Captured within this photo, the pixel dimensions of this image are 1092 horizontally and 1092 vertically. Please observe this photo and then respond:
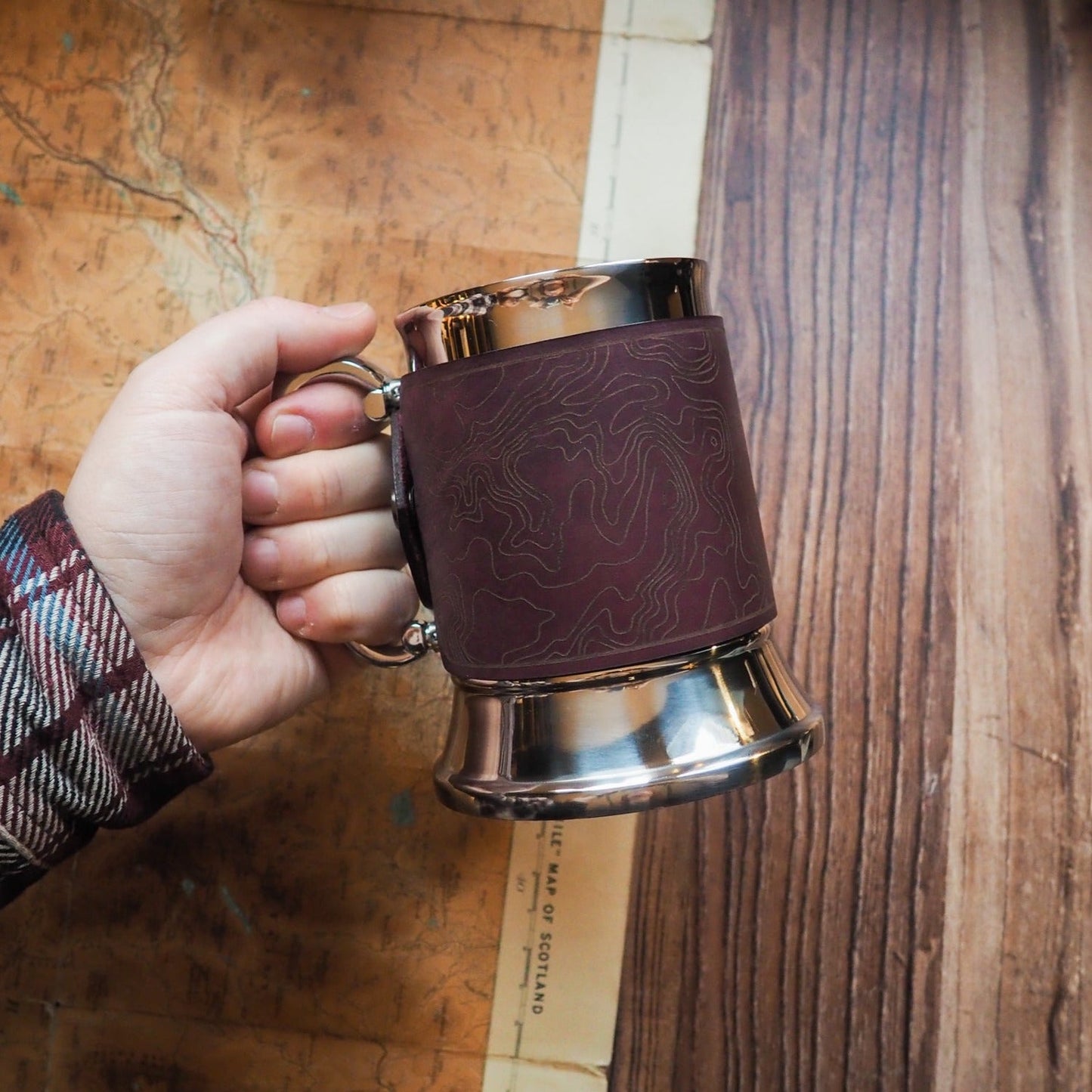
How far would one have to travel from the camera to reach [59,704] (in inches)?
33.0

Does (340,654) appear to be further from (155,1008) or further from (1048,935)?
(1048,935)

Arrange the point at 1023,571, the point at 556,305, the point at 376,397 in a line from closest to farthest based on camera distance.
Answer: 1. the point at 556,305
2. the point at 376,397
3. the point at 1023,571

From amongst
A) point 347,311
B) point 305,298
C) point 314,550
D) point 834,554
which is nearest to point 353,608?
point 314,550

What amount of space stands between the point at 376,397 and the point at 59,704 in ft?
1.28

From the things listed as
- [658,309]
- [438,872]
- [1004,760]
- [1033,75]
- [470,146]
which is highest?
[1033,75]

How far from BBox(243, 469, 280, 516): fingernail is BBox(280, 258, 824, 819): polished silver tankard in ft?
0.61

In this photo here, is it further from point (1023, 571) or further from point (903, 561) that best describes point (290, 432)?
point (1023, 571)

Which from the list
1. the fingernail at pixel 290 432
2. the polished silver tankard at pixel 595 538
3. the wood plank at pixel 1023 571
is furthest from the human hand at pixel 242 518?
the wood plank at pixel 1023 571

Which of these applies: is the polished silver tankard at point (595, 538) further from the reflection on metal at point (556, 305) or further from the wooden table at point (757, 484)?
the wooden table at point (757, 484)

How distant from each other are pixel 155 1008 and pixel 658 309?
97 cm

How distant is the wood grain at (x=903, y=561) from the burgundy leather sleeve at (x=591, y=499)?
13.4 inches

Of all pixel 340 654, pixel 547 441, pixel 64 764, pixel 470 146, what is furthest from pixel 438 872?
pixel 470 146

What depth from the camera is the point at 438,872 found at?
112cm

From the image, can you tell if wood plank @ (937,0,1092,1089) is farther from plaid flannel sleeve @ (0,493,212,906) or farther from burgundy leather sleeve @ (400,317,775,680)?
plaid flannel sleeve @ (0,493,212,906)
